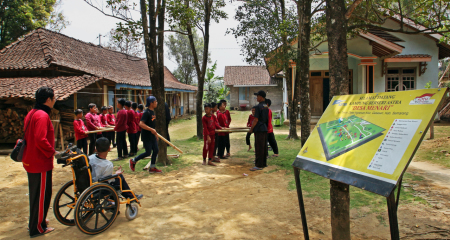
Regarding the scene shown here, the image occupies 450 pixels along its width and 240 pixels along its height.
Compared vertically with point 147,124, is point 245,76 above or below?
A: above

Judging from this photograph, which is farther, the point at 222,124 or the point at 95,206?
the point at 222,124

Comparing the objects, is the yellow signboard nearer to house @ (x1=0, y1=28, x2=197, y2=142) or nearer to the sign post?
the sign post

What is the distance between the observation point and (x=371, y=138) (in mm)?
2562

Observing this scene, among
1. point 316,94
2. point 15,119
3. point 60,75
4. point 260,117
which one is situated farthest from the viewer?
point 316,94

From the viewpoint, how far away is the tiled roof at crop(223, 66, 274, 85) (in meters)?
32.2

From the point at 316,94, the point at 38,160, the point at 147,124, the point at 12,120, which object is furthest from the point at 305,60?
the point at 12,120

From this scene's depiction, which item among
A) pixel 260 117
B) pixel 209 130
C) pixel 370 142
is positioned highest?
pixel 260 117

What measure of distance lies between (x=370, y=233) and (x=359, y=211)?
67 centimetres

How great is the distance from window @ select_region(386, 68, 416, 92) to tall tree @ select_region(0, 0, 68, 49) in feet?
67.6

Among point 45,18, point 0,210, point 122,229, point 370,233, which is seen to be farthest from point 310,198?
point 45,18

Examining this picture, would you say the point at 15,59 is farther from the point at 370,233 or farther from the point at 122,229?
the point at 370,233

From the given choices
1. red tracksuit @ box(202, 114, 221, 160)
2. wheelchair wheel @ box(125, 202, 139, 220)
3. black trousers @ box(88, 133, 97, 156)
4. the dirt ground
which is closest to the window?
the dirt ground

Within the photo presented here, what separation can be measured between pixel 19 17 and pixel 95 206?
20375 mm

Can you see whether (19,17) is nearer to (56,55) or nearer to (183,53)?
(56,55)
